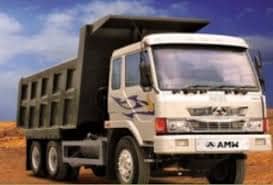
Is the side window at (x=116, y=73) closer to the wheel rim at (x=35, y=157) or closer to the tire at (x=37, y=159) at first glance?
the tire at (x=37, y=159)

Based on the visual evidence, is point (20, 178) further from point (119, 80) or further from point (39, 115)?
point (119, 80)

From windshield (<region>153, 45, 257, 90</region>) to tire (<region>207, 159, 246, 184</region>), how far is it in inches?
75.4

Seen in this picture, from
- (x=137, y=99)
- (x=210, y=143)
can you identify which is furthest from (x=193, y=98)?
(x=137, y=99)

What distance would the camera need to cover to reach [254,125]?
12398mm

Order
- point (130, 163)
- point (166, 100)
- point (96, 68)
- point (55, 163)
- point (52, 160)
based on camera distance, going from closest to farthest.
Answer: point (166, 100), point (130, 163), point (96, 68), point (55, 163), point (52, 160)

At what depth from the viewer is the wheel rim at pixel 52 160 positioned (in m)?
17.2

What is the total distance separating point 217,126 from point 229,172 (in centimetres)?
216

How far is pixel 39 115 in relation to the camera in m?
18.4

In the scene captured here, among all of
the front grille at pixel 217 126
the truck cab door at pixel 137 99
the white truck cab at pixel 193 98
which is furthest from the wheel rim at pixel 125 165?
the front grille at pixel 217 126

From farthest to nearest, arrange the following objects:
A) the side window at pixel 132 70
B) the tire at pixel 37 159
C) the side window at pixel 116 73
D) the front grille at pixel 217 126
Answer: the tire at pixel 37 159 < the side window at pixel 116 73 < the side window at pixel 132 70 < the front grille at pixel 217 126

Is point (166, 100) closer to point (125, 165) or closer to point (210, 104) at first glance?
point (210, 104)

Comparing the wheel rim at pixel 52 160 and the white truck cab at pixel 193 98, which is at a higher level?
the white truck cab at pixel 193 98

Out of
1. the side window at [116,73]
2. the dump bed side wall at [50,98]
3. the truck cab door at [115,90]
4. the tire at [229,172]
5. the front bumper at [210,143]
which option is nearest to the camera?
the front bumper at [210,143]

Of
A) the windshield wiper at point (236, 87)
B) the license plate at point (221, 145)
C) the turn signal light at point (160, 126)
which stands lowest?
the license plate at point (221, 145)
